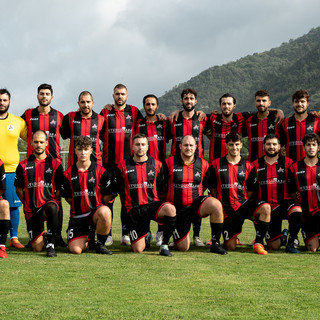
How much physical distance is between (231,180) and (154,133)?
1398 mm

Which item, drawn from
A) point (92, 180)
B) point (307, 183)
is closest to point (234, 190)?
point (307, 183)

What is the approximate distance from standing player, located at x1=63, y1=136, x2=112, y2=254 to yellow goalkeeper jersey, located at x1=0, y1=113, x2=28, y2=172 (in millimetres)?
959

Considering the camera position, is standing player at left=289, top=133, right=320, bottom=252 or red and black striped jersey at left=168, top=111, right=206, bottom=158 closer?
standing player at left=289, top=133, right=320, bottom=252

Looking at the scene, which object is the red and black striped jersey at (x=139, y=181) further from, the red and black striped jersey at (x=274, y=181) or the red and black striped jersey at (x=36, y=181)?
the red and black striped jersey at (x=274, y=181)

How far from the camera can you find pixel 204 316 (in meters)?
2.96

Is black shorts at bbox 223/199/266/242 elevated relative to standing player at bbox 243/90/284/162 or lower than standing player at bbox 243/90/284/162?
lower

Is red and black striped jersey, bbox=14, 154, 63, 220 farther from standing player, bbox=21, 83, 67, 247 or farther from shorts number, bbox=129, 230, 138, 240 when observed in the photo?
shorts number, bbox=129, 230, 138, 240

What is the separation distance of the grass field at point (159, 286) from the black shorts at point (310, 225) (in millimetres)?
447

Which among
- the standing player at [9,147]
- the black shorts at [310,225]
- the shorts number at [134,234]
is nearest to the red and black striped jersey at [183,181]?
the shorts number at [134,234]

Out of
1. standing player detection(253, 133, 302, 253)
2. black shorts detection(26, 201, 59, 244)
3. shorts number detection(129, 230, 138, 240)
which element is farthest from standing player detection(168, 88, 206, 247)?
black shorts detection(26, 201, 59, 244)

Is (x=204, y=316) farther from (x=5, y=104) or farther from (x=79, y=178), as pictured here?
(x=5, y=104)

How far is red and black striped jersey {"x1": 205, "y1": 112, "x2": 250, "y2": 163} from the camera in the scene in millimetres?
6641

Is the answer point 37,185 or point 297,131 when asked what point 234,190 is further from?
point 37,185

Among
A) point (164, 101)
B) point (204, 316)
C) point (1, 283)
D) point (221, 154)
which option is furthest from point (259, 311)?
point (164, 101)
